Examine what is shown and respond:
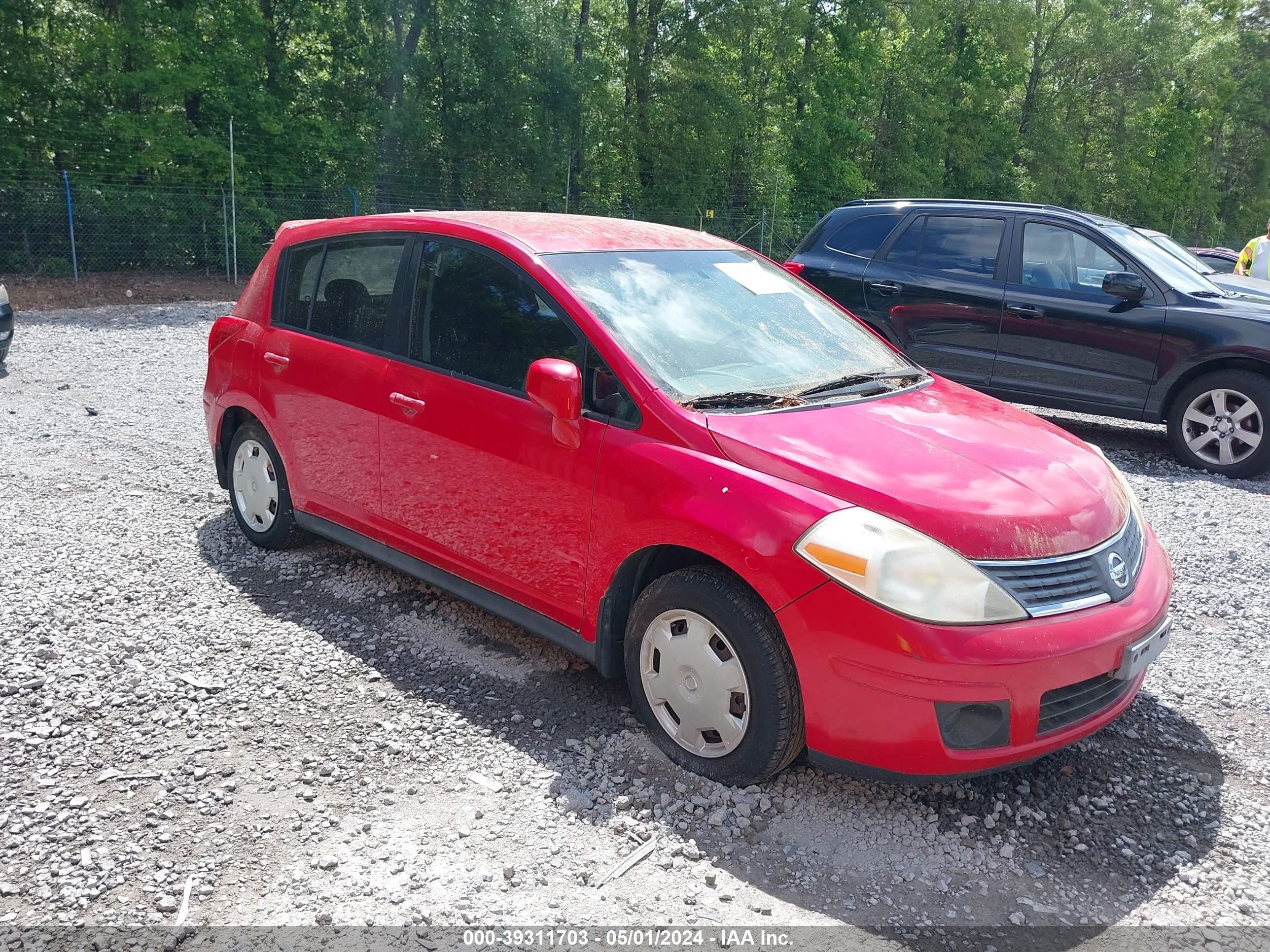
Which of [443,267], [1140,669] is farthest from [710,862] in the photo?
[443,267]

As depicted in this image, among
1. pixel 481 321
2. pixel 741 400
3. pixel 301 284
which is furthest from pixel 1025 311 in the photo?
pixel 301 284

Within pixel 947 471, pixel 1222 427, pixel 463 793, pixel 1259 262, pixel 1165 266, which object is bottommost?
pixel 463 793

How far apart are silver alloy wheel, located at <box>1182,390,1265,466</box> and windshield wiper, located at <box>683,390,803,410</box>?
560 centimetres

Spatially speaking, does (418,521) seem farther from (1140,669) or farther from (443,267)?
(1140,669)

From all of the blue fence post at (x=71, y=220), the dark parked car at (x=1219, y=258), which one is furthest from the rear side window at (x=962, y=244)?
the blue fence post at (x=71, y=220)

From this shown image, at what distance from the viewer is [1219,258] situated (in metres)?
16.6

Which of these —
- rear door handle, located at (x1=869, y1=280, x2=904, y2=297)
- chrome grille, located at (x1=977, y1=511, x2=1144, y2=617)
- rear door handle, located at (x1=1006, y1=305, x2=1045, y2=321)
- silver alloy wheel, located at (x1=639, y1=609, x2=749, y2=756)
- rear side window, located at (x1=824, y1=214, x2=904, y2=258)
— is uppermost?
rear side window, located at (x1=824, y1=214, x2=904, y2=258)

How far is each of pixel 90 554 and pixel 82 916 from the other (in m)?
2.96

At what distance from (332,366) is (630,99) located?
24.3 meters

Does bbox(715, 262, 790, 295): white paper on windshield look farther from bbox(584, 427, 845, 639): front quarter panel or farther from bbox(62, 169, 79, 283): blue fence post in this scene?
bbox(62, 169, 79, 283): blue fence post

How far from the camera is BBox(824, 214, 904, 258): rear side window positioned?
9086 mm

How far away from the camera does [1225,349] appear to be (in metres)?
7.54

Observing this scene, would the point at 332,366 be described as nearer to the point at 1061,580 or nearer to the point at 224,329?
the point at 224,329

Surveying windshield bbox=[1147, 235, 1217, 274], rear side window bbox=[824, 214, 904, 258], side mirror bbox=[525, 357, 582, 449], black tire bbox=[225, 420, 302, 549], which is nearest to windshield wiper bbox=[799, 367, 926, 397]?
side mirror bbox=[525, 357, 582, 449]
